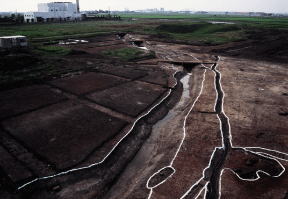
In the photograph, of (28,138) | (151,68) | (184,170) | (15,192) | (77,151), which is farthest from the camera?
(151,68)

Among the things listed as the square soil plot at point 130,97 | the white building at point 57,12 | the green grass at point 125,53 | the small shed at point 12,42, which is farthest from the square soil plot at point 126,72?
the white building at point 57,12

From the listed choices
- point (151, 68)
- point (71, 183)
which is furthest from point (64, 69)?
point (71, 183)

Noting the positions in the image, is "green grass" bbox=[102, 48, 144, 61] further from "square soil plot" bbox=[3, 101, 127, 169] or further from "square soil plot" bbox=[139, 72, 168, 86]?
"square soil plot" bbox=[3, 101, 127, 169]

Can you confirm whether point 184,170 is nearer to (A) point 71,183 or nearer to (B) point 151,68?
(A) point 71,183

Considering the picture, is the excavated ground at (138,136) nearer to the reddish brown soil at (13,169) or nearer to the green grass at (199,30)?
the reddish brown soil at (13,169)

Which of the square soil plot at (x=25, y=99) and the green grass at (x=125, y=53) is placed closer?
the square soil plot at (x=25, y=99)
